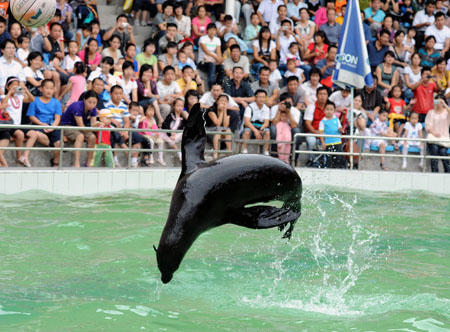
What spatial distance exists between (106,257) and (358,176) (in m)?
7.74

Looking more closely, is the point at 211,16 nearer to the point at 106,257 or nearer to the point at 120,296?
the point at 106,257

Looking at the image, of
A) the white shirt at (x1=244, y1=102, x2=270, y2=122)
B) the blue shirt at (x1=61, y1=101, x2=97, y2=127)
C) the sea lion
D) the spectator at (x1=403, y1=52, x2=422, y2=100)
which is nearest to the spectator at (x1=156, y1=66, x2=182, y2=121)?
the white shirt at (x1=244, y1=102, x2=270, y2=122)

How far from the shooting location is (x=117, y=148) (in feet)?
40.5

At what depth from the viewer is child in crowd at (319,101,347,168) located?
46.4ft

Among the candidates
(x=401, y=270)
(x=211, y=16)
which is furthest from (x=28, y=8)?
(x=211, y=16)

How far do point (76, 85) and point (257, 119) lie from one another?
3.80m

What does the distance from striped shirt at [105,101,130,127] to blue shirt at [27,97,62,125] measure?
1026 millimetres

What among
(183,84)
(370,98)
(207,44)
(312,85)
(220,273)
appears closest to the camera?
(220,273)

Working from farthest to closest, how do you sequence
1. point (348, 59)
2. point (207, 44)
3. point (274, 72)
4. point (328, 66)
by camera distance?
1. point (328, 66)
2. point (274, 72)
3. point (207, 44)
4. point (348, 59)

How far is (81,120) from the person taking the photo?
1231 cm

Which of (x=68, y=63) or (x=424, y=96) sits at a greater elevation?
(x=68, y=63)

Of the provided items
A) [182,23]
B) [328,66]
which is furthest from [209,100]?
[328,66]

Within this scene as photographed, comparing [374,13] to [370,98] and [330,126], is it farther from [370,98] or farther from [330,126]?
[330,126]

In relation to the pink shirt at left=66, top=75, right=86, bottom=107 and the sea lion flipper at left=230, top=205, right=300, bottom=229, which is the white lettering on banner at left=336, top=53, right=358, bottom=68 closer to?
the pink shirt at left=66, top=75, right=86, bottom=107
